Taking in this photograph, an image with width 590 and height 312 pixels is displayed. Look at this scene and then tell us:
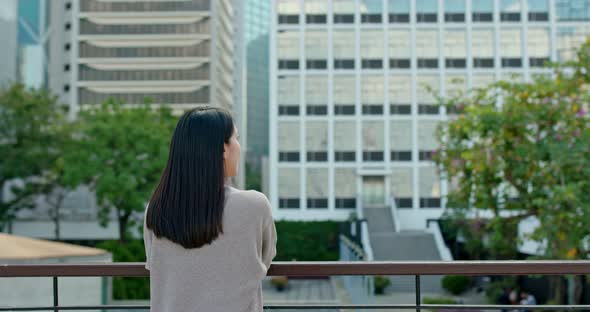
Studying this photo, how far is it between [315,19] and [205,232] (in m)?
31.0

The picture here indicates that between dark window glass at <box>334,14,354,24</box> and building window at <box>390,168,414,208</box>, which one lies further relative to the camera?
dark window glass at <box>334,14,354,24</box>

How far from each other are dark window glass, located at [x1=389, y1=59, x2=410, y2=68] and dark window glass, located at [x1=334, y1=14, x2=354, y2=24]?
280 cm

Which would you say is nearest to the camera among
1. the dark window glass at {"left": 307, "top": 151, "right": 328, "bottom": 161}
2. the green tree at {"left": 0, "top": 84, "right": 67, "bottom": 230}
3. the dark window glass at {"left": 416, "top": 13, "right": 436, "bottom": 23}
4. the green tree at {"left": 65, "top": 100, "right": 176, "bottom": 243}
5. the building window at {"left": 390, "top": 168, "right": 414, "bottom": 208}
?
the green tree at {"left": 65, "top": 100, "right": 176, "bottom": 243}

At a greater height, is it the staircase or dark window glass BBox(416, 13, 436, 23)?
dark window glass BBox(416, 13, 436, 23)

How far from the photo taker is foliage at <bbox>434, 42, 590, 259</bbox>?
37.4ft

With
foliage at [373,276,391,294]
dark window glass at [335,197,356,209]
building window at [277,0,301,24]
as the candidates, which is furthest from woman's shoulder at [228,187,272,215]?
building window at [277,0,301,24]

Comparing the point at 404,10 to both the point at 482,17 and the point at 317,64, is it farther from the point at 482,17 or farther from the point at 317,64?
the point at 317,64

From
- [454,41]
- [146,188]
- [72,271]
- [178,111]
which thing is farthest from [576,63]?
[178,111]

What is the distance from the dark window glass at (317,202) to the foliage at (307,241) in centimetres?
131

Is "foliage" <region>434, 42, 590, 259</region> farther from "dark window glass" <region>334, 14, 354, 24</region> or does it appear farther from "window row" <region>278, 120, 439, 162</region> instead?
"dark window glass" <region>334, 14, 354, 24</region>

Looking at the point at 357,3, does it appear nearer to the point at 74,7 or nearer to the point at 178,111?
the point at 178,111

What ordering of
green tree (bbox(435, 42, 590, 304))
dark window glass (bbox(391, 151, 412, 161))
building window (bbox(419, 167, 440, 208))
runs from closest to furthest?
green tree (bbox(435, 42, 590, 304))
building window (bbox(419, 167, 440, 208))
dark window glass (bbox(391, 151, 412, 161))

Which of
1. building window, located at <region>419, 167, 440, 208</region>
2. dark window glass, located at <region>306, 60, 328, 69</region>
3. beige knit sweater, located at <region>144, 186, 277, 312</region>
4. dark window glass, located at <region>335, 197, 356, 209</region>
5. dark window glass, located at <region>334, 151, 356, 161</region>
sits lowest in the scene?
dark window glass, located at <region>335, 197, 356, 209</region>

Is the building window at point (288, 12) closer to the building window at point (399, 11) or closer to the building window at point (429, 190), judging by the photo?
the building window at point (399, 11)
